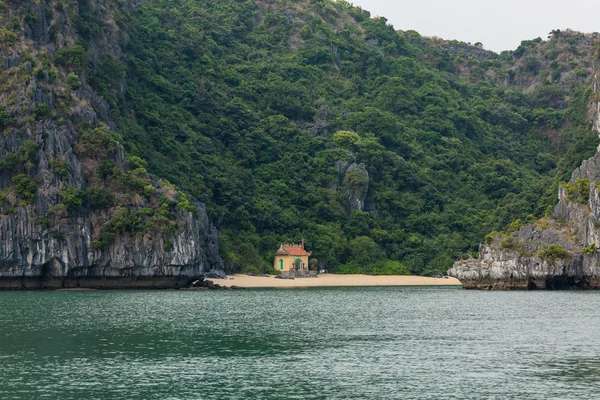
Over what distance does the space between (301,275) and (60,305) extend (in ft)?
154

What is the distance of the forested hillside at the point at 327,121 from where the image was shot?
393ft

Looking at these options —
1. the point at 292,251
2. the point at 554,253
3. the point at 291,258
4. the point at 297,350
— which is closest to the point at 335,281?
the point at 291,258

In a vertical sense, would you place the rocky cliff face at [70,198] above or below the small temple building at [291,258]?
above

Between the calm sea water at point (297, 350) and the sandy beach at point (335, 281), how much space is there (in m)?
29.0

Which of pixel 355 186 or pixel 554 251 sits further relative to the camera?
pixel 355 186

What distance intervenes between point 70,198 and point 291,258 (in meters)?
33.5

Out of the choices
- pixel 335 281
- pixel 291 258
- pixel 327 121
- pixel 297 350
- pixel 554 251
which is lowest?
pixel 297 350

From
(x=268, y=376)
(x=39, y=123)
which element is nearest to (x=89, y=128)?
(x=39, y=123)

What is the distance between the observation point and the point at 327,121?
14825 centimetres

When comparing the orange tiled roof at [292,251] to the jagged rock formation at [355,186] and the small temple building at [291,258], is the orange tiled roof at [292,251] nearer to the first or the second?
the small temple building at [291,258]

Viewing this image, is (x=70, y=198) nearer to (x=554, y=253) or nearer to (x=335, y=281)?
(x=335, y=281)

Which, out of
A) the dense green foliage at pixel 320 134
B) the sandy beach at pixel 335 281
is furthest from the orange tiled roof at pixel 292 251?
the sandy beach at pixel 335 281

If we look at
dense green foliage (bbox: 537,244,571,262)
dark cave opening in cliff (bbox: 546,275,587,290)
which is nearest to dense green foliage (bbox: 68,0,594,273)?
dark cave opening in cliff (bbox: 546,275,587,290)

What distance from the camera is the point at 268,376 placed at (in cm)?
3862
